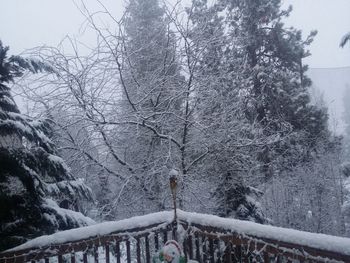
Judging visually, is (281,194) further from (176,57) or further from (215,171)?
(176,57)

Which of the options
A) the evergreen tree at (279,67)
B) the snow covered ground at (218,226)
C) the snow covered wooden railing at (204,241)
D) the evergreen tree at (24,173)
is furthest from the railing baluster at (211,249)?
the evergreen tree at (279,67)

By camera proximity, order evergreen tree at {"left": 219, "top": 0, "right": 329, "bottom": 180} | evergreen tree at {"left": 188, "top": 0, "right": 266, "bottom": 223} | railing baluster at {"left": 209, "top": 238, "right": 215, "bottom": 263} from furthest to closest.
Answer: evergreen tree at {"left": 219, "top": 0, "right": 329, "bottom": 180} < evergreen tree at {"left": 188, "top": 0, "right": 266, "bottom": 223} < railing baluster at {"left": 209, "top": 238, "right": 215, "bottom": 263}

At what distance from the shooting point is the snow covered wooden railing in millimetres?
2814

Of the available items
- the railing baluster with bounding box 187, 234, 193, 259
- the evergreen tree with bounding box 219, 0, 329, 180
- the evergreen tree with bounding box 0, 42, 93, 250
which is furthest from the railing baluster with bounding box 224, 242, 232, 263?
the evergreen tree with bounding box 219, 0, 329, 180

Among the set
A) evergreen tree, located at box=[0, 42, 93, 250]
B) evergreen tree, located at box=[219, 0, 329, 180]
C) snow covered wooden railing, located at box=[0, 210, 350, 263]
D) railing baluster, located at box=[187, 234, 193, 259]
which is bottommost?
railing baluster, located at box=[187, 234, 193, 259]

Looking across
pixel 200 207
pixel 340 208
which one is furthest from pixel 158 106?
pixel 340 208

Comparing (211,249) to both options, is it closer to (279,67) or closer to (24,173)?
(24,173)

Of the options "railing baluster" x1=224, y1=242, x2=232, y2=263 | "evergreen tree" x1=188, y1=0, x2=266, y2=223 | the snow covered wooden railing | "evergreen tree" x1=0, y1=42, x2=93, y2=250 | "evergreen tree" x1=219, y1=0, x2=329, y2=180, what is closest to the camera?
the snow covered wooden railing

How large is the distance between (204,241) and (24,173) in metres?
2.41

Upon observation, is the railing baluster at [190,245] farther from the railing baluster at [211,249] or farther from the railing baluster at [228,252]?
the railing baluster at [228,252]

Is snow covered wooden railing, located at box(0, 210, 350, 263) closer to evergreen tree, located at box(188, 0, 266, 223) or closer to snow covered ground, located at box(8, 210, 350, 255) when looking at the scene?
snow covered ground, located at box(8, 210, 350, 255)

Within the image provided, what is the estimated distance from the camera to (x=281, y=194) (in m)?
15.8

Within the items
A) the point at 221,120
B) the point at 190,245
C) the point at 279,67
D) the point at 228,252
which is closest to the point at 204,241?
the point at 190,245

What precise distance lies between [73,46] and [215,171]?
4824 mm
